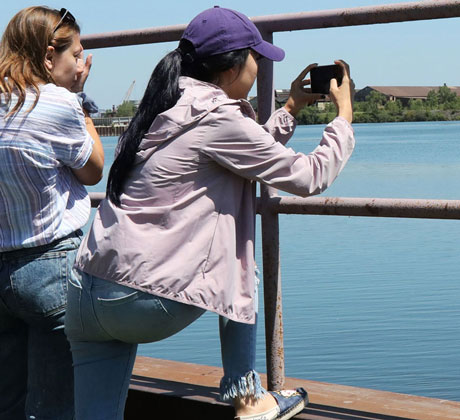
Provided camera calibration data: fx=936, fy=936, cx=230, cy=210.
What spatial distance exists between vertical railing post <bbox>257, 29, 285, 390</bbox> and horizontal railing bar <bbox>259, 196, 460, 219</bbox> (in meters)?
0.05

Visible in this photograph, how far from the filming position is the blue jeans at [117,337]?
209cm

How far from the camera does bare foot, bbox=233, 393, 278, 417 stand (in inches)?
93.6

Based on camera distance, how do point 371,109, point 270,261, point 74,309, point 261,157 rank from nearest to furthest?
point 261,157
point 74,309
point 270,261
point 371,109

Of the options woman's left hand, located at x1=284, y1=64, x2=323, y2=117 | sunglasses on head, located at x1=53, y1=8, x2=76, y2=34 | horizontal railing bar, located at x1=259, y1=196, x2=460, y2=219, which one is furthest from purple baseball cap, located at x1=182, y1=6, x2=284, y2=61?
horizontal railing bar, located at x1=259, y1=196, x2=460, y2=219

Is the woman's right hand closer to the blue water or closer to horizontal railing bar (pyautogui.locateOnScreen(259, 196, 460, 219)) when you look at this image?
horizontal railing bar (pyautogui.locateOnScreen(259, 196, 460, 219))

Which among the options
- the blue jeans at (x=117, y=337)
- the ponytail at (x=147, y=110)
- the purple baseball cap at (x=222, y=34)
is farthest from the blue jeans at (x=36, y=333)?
the purple baseball cap at (x=222, y=34)

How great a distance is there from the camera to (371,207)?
7.89 feet

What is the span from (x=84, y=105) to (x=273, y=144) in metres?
0.64

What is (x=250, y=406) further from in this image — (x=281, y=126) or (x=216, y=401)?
(x=281, y=126)

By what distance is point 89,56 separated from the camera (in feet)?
8.16

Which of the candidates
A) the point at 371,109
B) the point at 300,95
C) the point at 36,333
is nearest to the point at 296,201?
the point at 300,95

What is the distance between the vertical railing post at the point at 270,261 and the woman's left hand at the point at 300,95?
0.19 meters

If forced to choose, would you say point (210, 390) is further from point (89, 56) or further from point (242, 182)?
point (89, 56)

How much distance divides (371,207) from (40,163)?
0.84 meters
